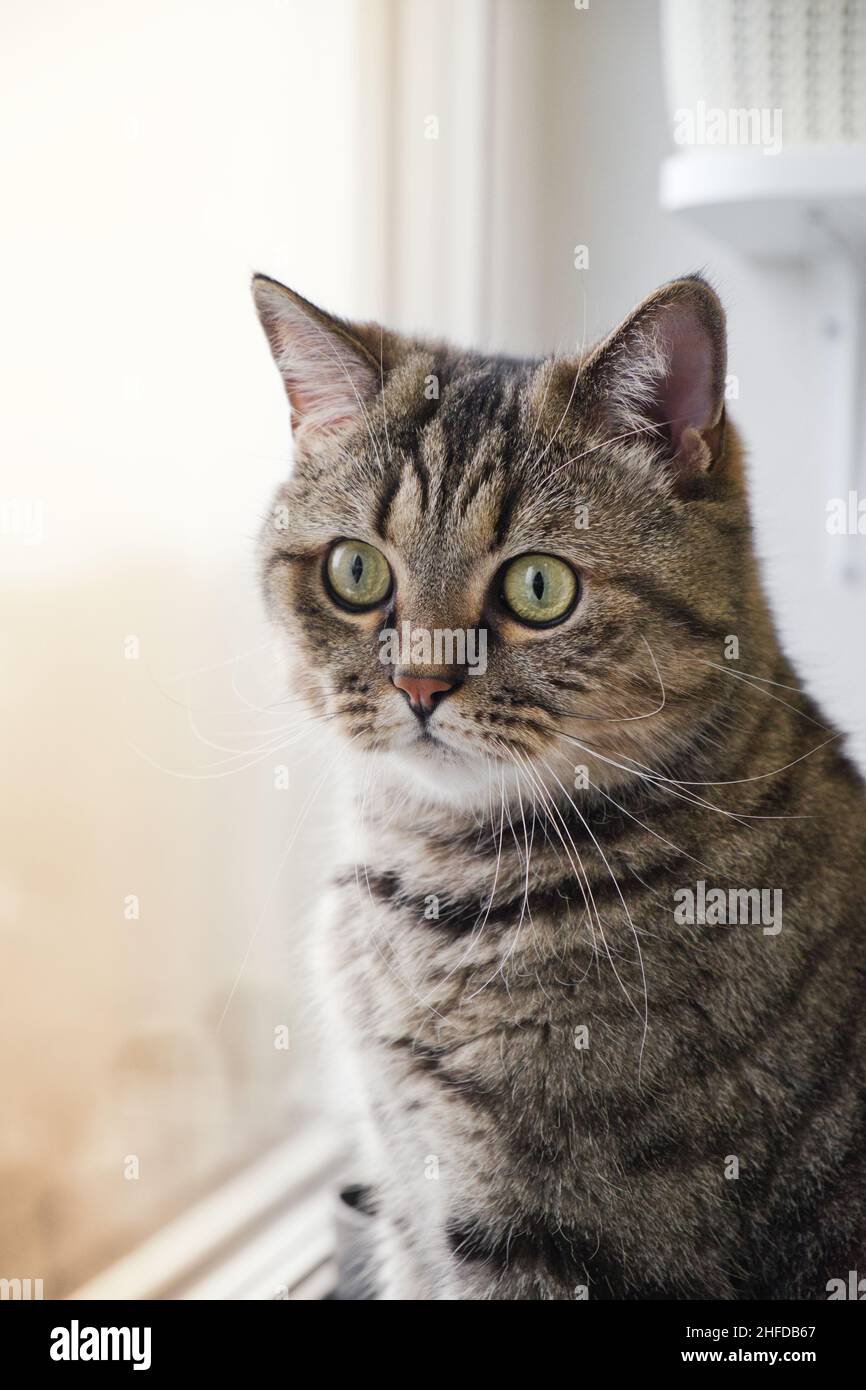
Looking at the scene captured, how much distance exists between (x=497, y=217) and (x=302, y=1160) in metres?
0.99

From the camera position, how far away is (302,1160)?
51.6 inches

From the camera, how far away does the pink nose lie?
825 millimetres

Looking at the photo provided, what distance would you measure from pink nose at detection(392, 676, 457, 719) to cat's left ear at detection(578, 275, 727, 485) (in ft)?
0.70

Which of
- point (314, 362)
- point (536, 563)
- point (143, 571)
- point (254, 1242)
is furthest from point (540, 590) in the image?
point (254, 1242)

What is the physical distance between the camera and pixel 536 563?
0.84m

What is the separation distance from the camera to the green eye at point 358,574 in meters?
0.88

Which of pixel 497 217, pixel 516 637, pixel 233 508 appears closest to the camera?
pixel 516 637

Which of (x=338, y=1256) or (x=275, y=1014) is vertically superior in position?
(x=275, y=1014)

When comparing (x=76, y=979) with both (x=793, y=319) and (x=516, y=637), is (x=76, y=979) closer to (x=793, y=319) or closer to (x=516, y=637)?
(x=516, y=637)

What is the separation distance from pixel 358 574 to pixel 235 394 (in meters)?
0.31

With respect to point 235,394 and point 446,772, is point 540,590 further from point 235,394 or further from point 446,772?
point 235,394

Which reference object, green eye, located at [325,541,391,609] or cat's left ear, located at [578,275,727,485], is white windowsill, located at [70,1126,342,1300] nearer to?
green eye, located at [325,541,391,609]

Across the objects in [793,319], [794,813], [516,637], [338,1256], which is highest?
[793,319]
